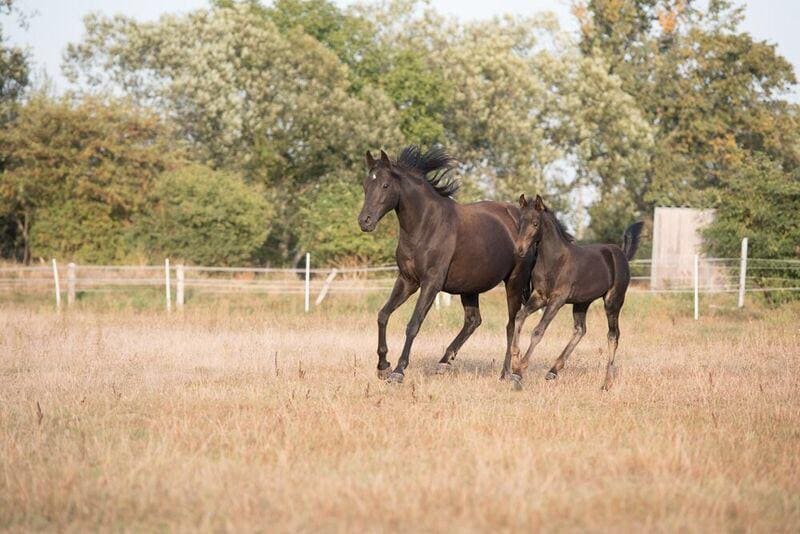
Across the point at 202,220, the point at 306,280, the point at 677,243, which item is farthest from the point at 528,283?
the point at 202,220

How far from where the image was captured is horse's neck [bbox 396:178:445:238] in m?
11.3

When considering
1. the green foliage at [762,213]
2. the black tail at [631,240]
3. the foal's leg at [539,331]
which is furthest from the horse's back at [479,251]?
the green foliage at [762,213]

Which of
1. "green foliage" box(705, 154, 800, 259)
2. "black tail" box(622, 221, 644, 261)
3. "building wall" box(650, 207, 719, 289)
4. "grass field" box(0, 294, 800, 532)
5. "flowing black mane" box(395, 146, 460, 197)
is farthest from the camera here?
"building wall" box(650, 207, 719, 289)

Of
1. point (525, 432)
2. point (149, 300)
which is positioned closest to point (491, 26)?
point (149, 300)

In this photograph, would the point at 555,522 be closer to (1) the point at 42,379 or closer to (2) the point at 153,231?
(1) the point at 42,379

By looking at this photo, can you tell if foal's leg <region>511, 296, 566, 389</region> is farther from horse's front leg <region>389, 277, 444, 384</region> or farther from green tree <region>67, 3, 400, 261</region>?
green tree <region>67, 3, 400, 261</region>

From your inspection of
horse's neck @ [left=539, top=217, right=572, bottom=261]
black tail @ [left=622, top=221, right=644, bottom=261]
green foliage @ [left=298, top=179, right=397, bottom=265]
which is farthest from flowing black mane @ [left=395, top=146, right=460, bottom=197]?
green foliage @ [left=298, top=179, right=397, bottom=265]

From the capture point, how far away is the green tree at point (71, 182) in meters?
34.5

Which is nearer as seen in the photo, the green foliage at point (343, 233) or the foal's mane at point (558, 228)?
the foal's mane at point (558, 228)

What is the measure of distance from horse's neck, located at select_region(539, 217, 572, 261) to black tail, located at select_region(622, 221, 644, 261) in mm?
1810

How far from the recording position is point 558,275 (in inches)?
452

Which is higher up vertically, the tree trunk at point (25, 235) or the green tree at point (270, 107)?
the green tree at point (270, 107)

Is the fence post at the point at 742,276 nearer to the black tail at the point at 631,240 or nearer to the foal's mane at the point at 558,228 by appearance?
the black tail at the point at 631,240

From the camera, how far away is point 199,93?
40.2 metres
